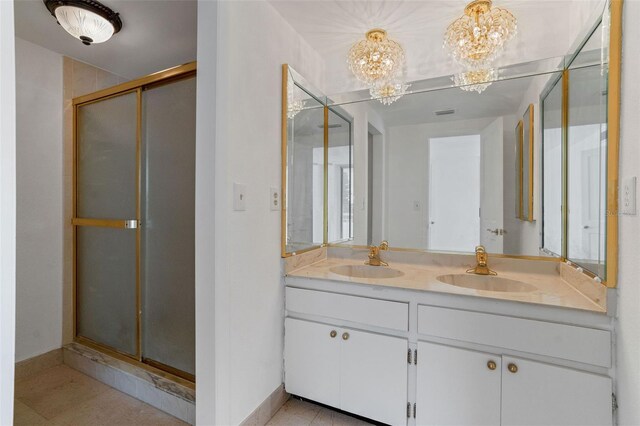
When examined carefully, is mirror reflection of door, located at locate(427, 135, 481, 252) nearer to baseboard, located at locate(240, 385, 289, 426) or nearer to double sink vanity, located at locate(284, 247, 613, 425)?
double sink vanity, located at locate(284, 247, 613, 425)

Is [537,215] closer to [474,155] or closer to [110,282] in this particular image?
[474,155]

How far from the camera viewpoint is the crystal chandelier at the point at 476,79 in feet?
5.79

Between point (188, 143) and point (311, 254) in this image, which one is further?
point (311, 254)

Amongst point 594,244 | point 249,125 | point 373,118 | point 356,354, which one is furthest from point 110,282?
point 594,244

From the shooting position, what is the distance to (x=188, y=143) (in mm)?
1817

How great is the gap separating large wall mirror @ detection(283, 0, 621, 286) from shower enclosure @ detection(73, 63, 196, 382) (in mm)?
681

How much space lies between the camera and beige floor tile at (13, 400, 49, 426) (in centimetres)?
163

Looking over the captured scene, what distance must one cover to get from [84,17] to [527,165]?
2.61 metres

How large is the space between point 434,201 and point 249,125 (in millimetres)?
1229

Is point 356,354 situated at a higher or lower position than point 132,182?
lower

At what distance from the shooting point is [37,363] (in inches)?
82.9

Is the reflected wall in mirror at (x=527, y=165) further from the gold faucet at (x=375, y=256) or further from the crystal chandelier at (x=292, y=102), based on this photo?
the crystal chandelier at (x=292, y=102)
